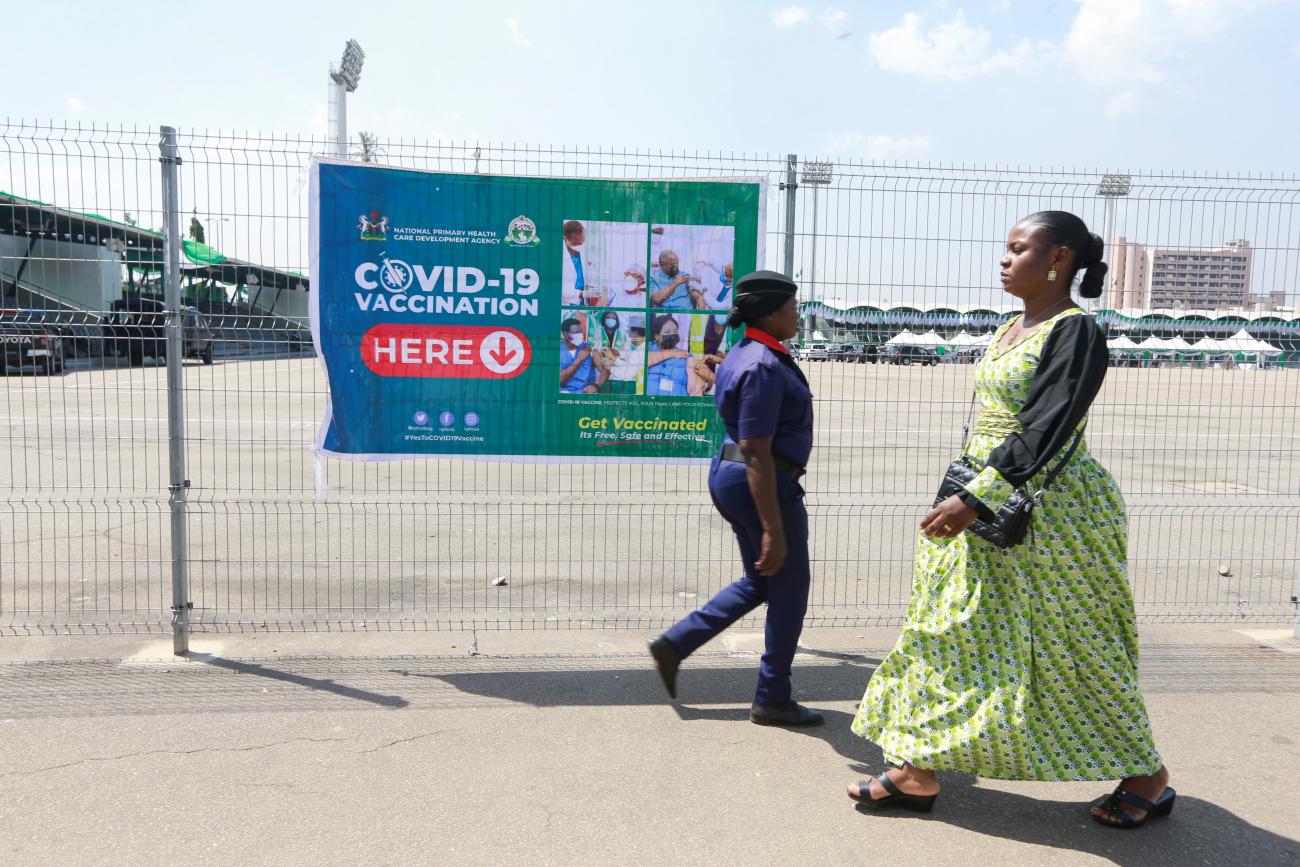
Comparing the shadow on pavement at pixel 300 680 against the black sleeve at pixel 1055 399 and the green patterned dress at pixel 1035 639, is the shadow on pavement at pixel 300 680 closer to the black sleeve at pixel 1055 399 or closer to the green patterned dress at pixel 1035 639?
the green patterned dress at pixel 1035 639

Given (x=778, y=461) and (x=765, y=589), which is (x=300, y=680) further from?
(x=778, y=461)

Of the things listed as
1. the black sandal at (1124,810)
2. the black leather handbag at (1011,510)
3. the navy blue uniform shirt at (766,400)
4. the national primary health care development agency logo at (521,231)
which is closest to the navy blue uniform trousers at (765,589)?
the navy blue uniform shirt at (766,400)

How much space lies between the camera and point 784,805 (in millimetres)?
3502

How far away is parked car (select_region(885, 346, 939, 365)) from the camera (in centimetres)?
504

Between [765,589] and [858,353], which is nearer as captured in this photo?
[765,589]

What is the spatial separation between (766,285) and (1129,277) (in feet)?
8.17

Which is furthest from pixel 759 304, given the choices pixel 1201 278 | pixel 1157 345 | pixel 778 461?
pixel 1201 278

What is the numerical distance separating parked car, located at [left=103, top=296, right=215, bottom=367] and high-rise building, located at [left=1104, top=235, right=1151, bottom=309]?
15.4ft

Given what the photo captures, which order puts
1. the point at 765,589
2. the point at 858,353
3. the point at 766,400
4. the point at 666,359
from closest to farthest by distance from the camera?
1. the point at 766,400
2. the point at 765,589
3. the point at 666,359
4. the point at 858,353

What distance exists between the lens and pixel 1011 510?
3.09 meters

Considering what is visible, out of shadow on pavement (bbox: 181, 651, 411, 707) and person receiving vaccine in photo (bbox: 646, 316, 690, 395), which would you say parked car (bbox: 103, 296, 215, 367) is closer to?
shadow on pavement (bbox: 181, 651, 411, 707)

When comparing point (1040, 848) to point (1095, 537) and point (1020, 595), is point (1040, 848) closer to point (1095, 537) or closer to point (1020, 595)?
point (1020, 595)

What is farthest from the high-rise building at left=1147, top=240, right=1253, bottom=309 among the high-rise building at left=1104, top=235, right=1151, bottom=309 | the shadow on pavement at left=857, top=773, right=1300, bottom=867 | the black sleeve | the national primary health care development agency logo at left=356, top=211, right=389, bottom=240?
the national primary health care development agency logo at left=356, top=211, right=389, bottom=240

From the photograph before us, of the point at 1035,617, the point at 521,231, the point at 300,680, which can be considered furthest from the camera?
the point at 521,231
